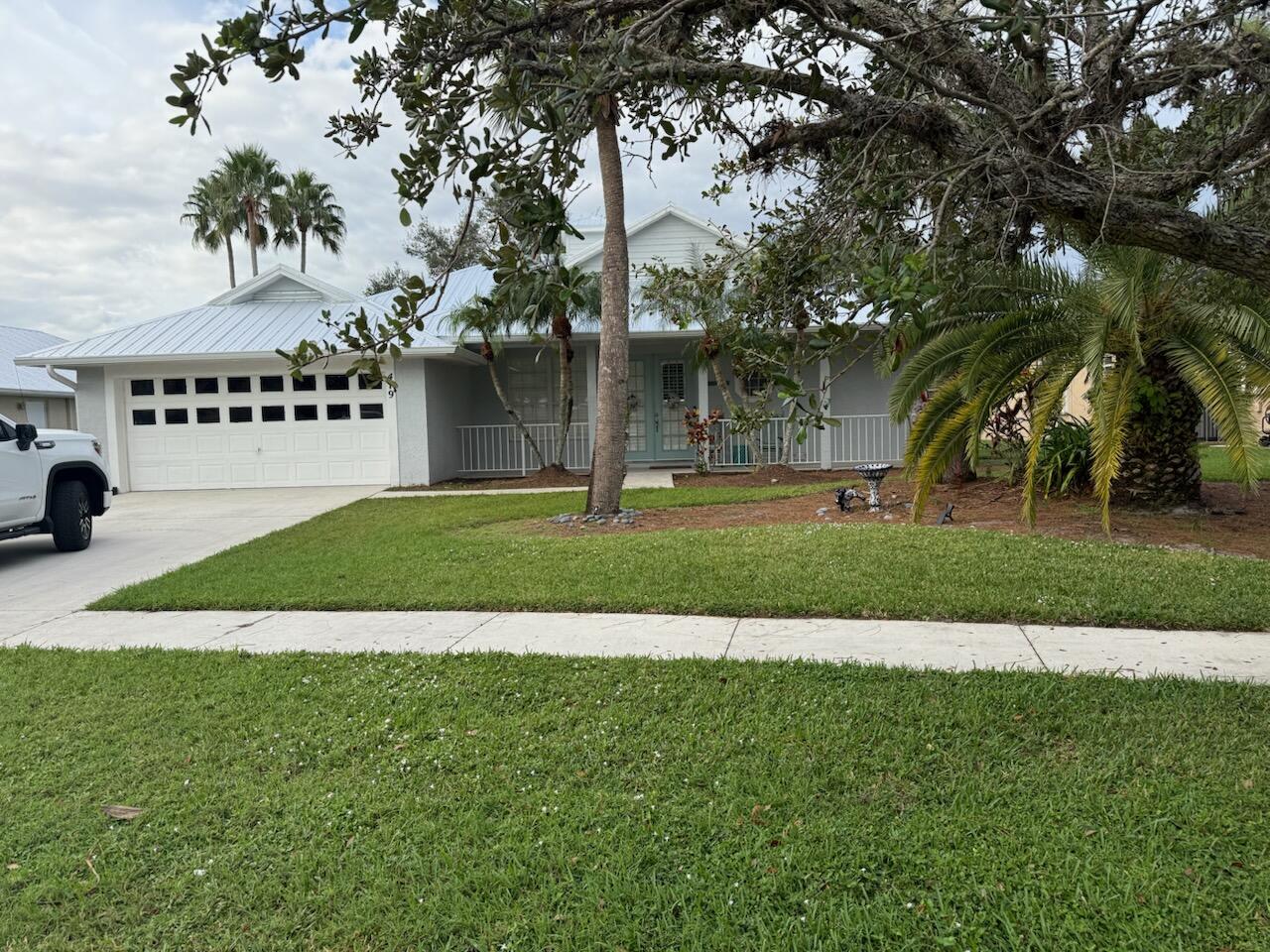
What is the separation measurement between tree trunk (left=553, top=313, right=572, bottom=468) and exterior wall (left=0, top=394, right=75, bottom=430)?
16.4 meters

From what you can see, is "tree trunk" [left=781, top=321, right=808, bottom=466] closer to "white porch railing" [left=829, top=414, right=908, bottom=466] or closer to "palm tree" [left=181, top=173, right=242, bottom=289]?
"white porch railing" [left=829, top=414, right=908, bottom=466]

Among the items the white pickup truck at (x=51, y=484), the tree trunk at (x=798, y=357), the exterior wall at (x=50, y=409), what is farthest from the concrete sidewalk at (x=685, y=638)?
the exterior wall at (x=50, y=409)

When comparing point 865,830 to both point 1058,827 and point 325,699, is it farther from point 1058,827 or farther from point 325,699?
point 325,699

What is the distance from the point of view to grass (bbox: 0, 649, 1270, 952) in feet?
9.14

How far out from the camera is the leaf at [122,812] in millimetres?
3523

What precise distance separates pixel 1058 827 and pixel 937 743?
29.3 inches

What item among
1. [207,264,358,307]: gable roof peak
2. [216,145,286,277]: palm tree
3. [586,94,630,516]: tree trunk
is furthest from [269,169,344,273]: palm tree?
[586,94,630,516]: tree trunk

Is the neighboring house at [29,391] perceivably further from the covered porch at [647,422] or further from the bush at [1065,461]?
the bush at [1065,461]

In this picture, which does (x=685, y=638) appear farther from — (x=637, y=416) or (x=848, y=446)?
(x=637, y=416)

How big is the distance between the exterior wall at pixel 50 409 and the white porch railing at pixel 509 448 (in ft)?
44.4

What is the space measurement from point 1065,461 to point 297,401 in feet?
43.8

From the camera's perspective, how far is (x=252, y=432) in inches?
671

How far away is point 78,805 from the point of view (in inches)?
143

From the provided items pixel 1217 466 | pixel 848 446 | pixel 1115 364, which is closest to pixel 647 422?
pixel 848 446
